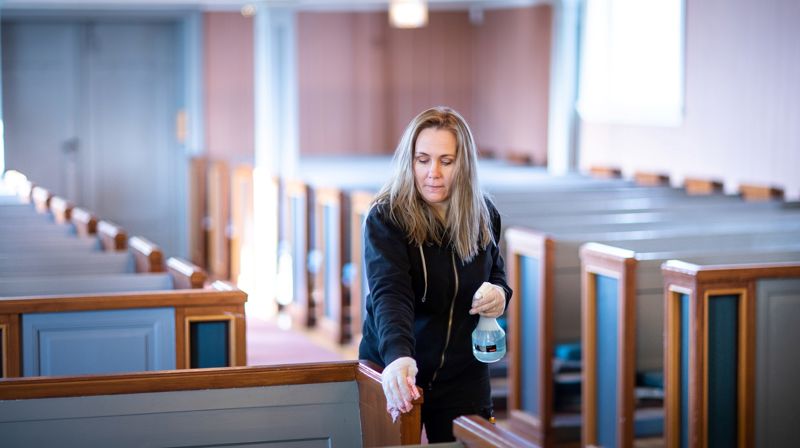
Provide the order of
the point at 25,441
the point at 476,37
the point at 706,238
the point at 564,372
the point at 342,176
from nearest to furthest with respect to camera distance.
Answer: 1. the point at 25,441
2. the point at 706,238
3. the point at 564,372
4. the point at 342,176
5. the point at 476,37

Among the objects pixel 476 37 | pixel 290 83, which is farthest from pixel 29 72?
pixel 476 37

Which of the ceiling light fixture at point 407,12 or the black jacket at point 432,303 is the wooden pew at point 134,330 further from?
the ceiling light fixture at point 407,12

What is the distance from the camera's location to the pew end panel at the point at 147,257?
5.13 meters

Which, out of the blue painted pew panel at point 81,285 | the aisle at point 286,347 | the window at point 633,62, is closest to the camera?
the blue painted pew panel at point 81,285

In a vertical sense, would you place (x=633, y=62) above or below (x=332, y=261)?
above

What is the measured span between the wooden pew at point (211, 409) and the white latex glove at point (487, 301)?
29 cm

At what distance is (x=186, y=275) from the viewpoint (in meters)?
4.47

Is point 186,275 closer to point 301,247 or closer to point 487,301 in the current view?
point 487,301

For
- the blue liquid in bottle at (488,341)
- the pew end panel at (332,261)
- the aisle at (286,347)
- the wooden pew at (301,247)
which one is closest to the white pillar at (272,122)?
the wooden pew at (301,247)

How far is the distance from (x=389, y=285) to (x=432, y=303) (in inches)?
6.9

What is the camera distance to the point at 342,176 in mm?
9688

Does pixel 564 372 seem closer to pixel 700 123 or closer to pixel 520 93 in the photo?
pixel 700 123

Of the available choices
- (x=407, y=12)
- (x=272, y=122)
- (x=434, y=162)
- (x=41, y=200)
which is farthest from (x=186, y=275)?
(x=407, y=12)

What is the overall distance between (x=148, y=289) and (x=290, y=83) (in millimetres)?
4878
